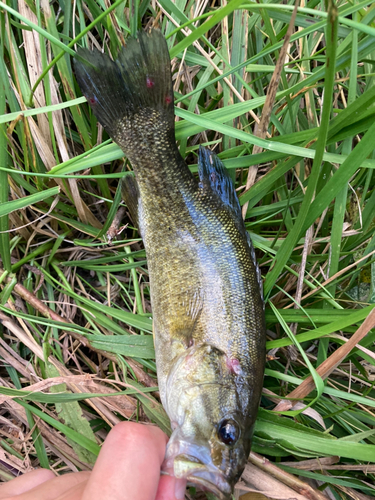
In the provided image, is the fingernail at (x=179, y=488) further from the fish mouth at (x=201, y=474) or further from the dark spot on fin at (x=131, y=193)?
the dark spot on fin at (x=131, y=193)

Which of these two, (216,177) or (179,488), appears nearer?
(179,488)

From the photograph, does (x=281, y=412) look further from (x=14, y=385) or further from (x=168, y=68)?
(x=168, y=68)

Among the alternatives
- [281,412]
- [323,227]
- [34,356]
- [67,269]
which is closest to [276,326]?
[281,412]

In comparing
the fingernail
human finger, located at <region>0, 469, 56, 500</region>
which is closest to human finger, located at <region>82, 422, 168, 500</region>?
the fingernail

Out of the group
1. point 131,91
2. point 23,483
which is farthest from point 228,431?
point 131,91

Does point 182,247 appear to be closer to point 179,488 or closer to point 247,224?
point 247,224

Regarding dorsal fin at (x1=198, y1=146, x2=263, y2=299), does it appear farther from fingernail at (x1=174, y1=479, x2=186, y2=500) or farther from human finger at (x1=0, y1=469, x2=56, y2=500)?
human finger at (x1=0, y1=469, x2=56, y2=500)
